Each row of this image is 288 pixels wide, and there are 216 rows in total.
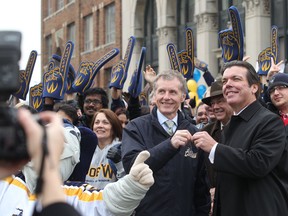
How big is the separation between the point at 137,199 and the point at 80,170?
1.87 meters

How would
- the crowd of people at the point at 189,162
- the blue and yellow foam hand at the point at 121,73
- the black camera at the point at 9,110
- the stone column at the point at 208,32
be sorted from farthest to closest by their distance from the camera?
the stone column at the point at 208,32 < the blue and yellow foam hand at the point at 121,73 < the crowd of people at the point at 189,162 < the black camera at the point at 9,110

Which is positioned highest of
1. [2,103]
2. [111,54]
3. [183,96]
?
[111,54]

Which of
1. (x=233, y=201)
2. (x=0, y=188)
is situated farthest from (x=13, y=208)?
(x=233, y=201)

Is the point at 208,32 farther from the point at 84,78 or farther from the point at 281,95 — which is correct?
the point at 281,95

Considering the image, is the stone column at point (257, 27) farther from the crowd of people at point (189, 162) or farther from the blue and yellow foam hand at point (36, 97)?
the crowd of people at point (189, 162)

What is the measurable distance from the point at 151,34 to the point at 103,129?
70.1 ft

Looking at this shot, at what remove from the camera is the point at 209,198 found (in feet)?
15.4

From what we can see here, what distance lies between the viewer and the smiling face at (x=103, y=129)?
6148 mm

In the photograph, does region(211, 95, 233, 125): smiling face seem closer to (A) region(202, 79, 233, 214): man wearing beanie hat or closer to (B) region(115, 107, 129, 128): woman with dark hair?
(A) region(202, 79, 233, 214): man wearing beanie hat

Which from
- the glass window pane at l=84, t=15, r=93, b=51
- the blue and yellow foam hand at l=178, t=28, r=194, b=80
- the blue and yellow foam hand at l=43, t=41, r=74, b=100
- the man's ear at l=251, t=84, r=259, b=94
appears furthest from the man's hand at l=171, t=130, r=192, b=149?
the glass window pane at l=84, t=15, r=93, b=51

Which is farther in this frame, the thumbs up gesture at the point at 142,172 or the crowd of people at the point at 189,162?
the crowd of people at the point at 189,162

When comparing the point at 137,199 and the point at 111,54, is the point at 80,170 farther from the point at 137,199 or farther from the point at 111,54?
the point at 111,54

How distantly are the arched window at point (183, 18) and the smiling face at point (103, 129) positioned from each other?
18109 mm

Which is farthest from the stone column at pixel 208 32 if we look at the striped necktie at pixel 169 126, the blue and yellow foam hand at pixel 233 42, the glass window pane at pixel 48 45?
the glass window pane at pixel 48 45
